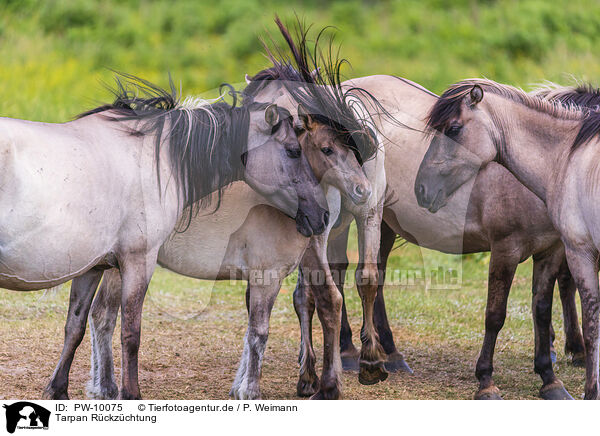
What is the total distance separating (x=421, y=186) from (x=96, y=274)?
2553mm

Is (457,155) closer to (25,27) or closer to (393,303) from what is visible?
(393,303)

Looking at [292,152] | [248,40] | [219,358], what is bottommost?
[219,358]

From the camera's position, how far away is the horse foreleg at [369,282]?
6.61 metres

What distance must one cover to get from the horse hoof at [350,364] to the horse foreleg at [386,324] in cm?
28

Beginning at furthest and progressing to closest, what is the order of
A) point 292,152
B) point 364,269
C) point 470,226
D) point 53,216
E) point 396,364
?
point 396,364
point 470,226
point 364,269
point 292,152
point 53,216

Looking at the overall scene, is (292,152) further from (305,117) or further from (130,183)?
(130,183)

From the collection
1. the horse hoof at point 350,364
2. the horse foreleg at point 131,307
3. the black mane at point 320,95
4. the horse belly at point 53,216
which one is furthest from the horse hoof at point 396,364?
the horse belly at point 53,216

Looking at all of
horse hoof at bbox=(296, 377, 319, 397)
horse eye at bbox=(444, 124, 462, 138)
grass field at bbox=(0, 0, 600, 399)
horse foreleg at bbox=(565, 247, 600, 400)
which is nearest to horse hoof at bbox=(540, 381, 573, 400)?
grass field at bbox=(0, 0, 600, 399)

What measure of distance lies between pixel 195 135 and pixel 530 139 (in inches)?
99.4

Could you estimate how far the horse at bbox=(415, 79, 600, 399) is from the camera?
5820 mm

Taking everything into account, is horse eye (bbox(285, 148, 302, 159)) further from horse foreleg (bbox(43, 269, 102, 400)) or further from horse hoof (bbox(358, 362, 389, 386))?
horse hoof (bbox(358, 362, 389, 386))

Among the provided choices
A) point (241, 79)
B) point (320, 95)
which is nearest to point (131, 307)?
A: point (320, 95)

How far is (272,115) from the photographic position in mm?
5684

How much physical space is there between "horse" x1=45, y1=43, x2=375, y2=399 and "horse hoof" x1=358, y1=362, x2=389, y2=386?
54 cm
